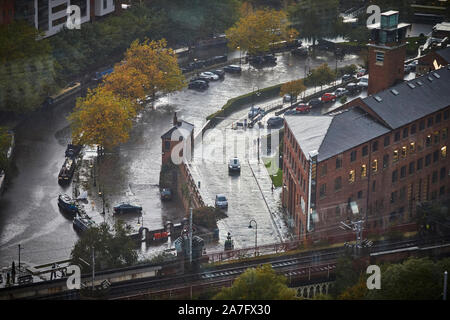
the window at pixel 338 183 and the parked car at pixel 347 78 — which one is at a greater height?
the parked car at pixel 347 78

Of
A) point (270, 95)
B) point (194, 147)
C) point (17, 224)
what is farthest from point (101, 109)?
point (270, 95)

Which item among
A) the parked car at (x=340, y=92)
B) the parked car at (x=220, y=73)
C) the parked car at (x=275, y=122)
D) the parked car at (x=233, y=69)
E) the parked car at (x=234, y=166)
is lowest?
the parked car at (x=234, y=166)

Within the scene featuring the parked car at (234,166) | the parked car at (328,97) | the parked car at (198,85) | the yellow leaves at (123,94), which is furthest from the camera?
the parked car at (198,85)

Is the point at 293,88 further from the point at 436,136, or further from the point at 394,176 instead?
the point at 394,176

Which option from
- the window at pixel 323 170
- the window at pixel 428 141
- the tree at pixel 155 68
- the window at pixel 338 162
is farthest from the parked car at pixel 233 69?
the window at pixel 323 170

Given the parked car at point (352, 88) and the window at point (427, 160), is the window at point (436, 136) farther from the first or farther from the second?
the parked car at point (352, 88)

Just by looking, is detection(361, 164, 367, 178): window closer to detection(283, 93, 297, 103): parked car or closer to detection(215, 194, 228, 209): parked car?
detection(215, 194, 228, 209): parked car

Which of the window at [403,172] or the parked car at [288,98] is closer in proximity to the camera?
the window at [403,172]

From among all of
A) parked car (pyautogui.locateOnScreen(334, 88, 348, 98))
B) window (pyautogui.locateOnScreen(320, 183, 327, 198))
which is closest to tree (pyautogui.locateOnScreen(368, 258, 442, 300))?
window (pyautogui.locateOnScreen(320, 183, 327, 198))
